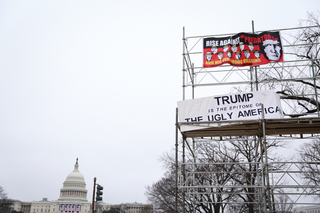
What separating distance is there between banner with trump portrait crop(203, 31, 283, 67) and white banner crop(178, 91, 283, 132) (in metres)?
3.37

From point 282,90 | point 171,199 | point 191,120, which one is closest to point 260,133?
point 191,120

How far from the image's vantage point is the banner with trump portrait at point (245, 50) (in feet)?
53.1

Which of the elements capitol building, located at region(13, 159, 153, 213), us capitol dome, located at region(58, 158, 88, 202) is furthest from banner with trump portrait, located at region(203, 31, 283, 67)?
us capitol dome, located at region(58, 158, 88, 202)

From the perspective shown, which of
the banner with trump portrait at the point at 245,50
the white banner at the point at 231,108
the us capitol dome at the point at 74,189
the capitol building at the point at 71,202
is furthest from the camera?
the us capitol dome at the point at 74,189

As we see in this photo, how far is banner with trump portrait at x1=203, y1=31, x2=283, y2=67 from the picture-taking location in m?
16.2

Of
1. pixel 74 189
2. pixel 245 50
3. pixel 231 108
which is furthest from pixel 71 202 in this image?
pixel 231 108

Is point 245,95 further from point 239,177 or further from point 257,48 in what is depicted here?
point 239,177

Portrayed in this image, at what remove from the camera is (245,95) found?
13250mm

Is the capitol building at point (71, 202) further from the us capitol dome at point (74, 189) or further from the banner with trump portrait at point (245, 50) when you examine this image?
the banner with trump portrait at point (245, 50)

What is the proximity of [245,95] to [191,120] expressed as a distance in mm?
2447

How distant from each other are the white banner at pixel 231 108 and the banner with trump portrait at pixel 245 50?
11.1ft

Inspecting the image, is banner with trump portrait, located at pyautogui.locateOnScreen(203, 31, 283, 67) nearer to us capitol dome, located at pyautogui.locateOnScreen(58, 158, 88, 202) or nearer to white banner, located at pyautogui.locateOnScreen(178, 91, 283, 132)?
white banner, located at pyautogui.locateOnScreen(178, 91, 283, 132)

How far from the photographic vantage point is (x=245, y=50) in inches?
641

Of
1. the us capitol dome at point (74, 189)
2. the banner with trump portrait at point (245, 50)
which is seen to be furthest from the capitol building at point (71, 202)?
the banner with trump portrait at point (245, 50)
